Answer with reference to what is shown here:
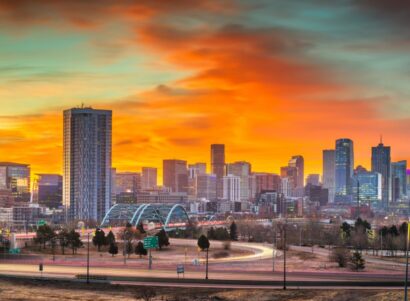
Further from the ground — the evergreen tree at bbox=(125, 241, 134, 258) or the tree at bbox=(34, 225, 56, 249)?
the tree at bbox=(34, 225, 56, 249)

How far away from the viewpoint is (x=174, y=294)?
3664 inches

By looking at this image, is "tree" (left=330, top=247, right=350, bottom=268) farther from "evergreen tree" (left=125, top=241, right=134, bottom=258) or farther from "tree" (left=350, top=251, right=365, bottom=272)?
"evergreen tree" (left=125, top=241, right=134, bottom=258)

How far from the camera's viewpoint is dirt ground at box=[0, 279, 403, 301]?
89.1 metres

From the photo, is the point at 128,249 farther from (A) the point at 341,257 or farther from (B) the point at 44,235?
(A) the point at 341,257

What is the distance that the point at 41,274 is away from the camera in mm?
116250

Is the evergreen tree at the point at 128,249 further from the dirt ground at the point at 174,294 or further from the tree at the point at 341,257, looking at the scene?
the dirt ground at the point at 174,294

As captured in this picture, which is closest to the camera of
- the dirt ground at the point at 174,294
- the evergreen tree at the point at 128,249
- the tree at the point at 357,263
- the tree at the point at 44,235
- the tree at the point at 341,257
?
the dirt ground at the point at 174,294

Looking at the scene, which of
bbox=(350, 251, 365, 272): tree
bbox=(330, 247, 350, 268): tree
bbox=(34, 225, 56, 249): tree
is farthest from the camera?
bbox=(34, 225, 56, 249): tree

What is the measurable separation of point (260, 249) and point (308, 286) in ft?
251

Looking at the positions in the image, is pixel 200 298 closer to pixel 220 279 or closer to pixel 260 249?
pixel 220 279

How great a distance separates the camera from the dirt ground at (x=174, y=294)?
8906 centimetres

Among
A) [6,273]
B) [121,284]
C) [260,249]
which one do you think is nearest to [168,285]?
[121,284]

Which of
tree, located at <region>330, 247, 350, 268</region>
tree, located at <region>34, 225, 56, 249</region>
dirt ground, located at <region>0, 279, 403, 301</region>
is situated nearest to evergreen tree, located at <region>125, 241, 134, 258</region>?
tree, located at <region>34, 225, 56, 249</region>

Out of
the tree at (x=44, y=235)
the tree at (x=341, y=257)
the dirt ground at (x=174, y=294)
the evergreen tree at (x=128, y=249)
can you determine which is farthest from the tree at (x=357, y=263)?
the tree at (x=44, y=235)
